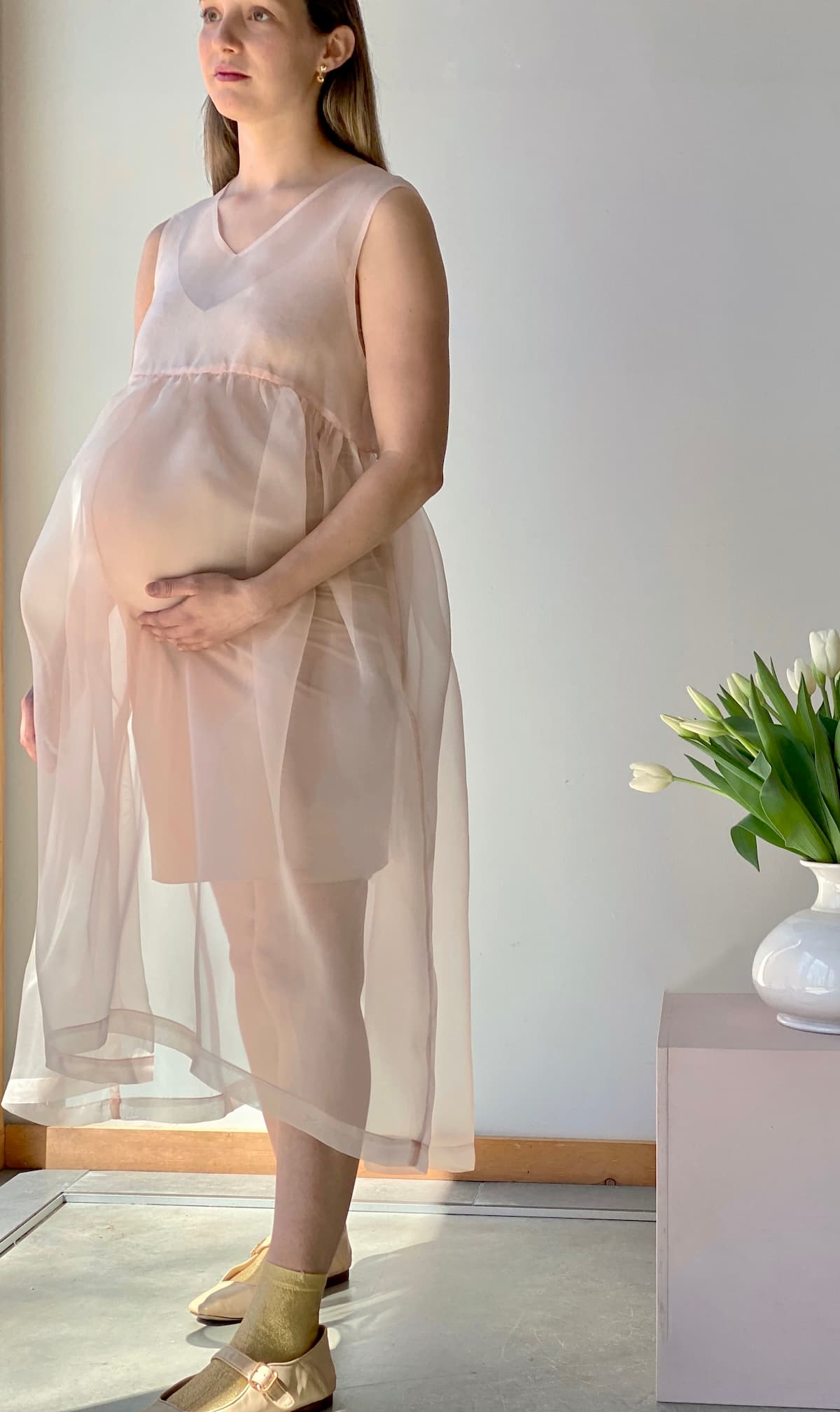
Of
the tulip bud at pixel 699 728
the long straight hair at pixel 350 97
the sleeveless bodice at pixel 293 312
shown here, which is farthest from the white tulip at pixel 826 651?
the long straight hair at pixel 350 97

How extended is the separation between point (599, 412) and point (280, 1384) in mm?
1382

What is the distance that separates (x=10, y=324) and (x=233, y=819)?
4.04ft

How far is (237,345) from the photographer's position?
1455mm

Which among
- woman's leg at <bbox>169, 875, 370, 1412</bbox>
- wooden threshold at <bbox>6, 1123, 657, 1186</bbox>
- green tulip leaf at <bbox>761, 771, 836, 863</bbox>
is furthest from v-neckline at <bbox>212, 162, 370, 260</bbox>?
wooden threshold at <bbox>6, 1123, 657, 1186</bbox>

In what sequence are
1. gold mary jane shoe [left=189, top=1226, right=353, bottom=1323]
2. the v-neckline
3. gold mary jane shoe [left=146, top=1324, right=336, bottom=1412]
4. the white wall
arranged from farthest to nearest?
1. the white wall
2. gold mary jane shoe [left=189, top=1226, right=353, bottom=1323]
3. the v-neckline
4. gold mary jane shoe [left=146, top=1324, right=336, bottom=1412]

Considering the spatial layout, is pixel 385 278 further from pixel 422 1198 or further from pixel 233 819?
pixel 422 1198

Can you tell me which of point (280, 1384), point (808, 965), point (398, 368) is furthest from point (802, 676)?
point (280, 1384)

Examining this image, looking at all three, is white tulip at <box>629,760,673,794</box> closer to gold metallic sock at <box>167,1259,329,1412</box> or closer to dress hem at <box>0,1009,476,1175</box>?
dress hem at <box>0,1009,476,1175</box>

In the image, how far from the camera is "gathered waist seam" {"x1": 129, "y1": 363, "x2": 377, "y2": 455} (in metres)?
1.45

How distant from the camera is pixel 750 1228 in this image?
1.45 metres

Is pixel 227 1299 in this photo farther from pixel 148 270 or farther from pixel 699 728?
pixel 148 270

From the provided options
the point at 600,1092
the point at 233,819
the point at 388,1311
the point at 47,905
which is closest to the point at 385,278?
the point at 233,819

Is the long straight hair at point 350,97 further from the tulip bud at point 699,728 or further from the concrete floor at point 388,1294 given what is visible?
the concrete floor at point 388,1294

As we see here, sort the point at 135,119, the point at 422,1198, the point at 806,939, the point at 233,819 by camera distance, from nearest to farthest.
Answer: the point at 233,819 < the point at 806,939 < the point at 422,1198 < the point at 135,119
